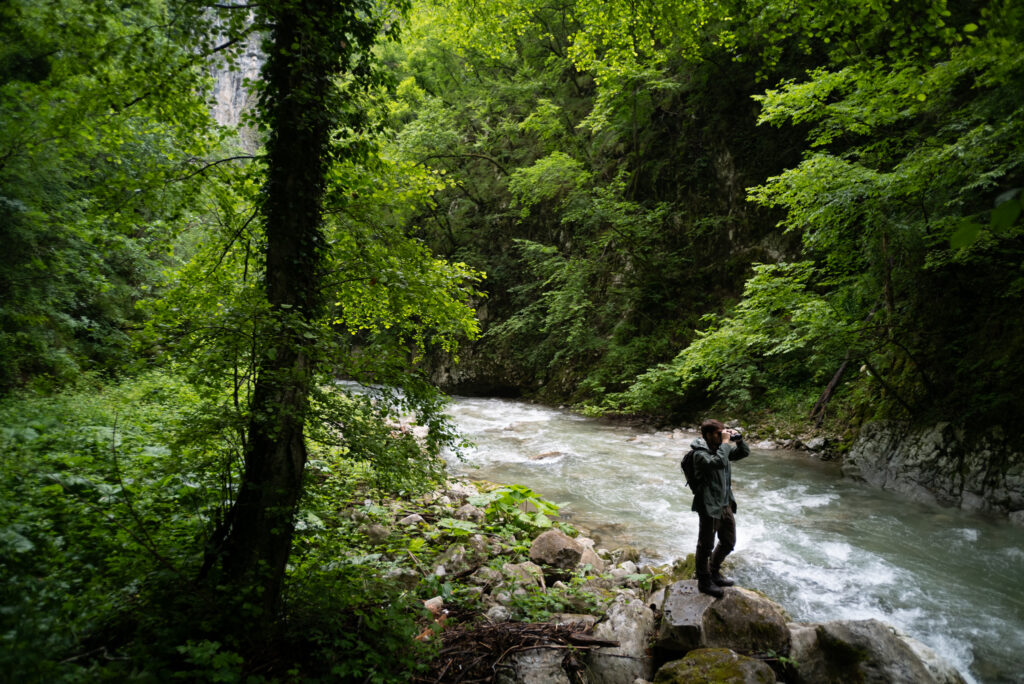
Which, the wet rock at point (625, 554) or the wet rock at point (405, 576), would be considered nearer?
the wet rock at point (405, 576)

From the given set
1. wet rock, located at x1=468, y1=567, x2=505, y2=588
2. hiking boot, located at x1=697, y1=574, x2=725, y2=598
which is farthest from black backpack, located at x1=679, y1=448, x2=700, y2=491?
wet rock, located at x1=468, y1=567, x2=505, y2=588

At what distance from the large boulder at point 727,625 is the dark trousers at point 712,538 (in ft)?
1.16

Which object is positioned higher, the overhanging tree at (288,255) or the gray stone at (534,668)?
the overhanging tree at (288,255)

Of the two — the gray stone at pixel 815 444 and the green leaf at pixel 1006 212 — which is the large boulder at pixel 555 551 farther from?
the gray stone at pixel 815 444

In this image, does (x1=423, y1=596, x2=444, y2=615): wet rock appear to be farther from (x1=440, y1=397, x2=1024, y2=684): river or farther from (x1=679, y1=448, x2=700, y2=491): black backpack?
(x1=440, y1=397, x2=1024, y2=684): river

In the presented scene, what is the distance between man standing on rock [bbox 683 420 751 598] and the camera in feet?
13.2

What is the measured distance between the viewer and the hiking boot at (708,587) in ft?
12.3

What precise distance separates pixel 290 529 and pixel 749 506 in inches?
276

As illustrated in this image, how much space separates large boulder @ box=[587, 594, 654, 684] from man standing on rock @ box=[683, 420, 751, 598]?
Result: 2.17ft

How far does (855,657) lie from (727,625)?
2.53 ft

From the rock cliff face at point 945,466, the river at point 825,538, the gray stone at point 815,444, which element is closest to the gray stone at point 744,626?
the river at point 825,538

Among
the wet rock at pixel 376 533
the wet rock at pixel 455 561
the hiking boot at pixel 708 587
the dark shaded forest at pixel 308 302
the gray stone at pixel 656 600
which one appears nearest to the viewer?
the dark shaded forest at pixel 308 302

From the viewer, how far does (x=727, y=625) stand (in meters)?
3.43

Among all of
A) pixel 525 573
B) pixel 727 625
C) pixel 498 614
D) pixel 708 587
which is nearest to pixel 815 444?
pixel 708 587
